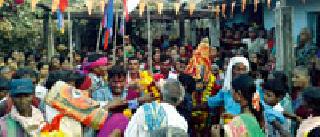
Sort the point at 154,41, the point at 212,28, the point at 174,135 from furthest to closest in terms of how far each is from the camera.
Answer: the point at 154,41, the point at 212,28, the point at 174,135

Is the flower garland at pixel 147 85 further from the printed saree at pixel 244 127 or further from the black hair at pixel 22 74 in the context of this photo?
the printed saree at pixel 244 127

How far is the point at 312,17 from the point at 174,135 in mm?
10957

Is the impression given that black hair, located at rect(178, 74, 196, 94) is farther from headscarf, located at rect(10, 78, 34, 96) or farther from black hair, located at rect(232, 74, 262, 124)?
headscarf, located at rect(10, 78, 34, 96)

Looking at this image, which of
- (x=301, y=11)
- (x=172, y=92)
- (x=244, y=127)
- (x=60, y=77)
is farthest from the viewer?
(x=301, y=11)

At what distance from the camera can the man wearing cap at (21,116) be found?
4.34m

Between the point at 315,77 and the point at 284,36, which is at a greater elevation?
the point at 284,36

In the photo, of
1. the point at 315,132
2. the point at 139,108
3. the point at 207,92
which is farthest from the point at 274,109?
the point at 207,92

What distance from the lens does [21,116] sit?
14.3 feet

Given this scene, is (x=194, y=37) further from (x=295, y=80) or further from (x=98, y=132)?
(x=98, y=132)

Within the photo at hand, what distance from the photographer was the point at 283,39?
29.7 feet

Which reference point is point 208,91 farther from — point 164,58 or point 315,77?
point 164,58

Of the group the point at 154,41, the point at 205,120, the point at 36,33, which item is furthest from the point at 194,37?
the point at 205,120

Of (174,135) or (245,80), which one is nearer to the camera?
(174,135)

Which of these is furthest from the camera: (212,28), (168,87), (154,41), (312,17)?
(154,41)
